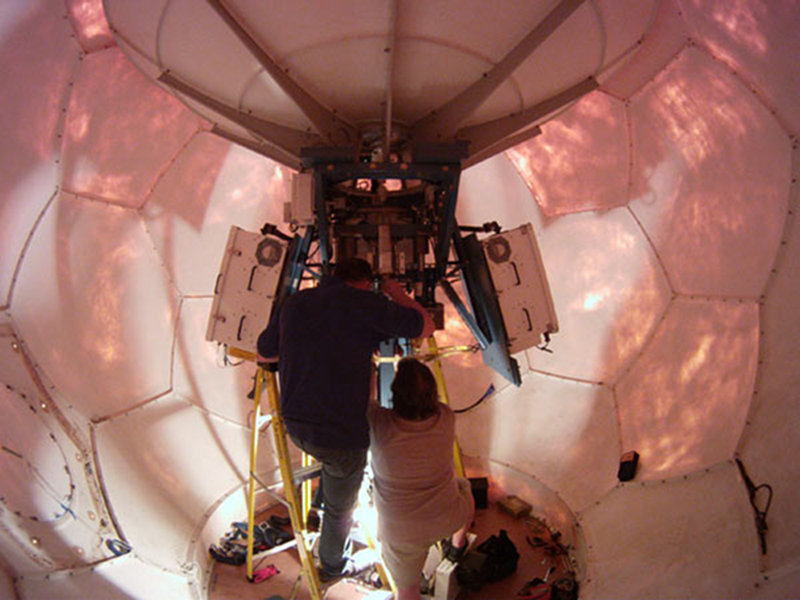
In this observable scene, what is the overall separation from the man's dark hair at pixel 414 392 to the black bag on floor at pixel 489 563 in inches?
86.5

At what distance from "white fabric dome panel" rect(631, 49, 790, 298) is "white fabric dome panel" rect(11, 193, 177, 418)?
4.98 meters

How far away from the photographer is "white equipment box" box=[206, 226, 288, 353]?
419 centimetres

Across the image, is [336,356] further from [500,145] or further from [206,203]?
[206,203]

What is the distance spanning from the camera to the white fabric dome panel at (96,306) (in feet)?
15.2

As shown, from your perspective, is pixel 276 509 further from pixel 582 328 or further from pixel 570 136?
pixel 570 136

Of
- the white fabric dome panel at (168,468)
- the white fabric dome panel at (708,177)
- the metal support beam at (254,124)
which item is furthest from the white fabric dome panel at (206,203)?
the white fabric dome panel at (708,177)

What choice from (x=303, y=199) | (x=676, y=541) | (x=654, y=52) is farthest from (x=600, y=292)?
(x=303, y=199)

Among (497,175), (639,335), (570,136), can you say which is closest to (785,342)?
(639,335)

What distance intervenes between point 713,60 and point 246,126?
350 cm

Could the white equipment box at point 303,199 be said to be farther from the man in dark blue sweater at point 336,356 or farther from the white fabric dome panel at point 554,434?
the white fabric dome panel at point 554,434

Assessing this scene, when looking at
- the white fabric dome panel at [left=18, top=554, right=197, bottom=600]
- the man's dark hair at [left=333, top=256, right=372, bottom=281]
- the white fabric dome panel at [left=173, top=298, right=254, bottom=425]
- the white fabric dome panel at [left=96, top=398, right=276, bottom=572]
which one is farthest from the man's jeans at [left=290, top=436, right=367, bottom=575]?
the white fabric dome panel at [left=173, top=298, right=254, bottom=425]

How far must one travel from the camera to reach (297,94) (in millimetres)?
3295

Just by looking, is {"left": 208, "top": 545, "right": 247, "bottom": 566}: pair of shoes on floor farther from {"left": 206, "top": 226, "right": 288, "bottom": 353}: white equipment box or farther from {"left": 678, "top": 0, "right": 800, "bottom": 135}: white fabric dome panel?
{"left": 678, "top": 0, "right": 800, "bottom": 135}: white fabric dome panel

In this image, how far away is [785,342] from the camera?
12.3ft
